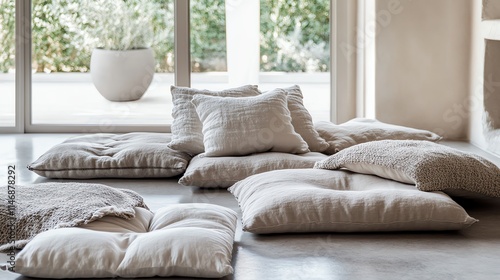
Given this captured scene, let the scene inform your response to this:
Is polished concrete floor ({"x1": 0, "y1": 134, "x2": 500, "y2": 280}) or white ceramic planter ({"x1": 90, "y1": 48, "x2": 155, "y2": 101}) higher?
white ceramic planter ({"x1": 90, "y1": 48, "x2": 155, "y2": 101})

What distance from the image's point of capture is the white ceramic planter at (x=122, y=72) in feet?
18.7

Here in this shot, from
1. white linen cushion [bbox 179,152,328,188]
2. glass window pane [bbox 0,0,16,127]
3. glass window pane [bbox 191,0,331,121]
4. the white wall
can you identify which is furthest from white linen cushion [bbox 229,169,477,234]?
glass window pane [bbox 0,0,16,127]

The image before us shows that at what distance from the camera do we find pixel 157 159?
3.93 metres

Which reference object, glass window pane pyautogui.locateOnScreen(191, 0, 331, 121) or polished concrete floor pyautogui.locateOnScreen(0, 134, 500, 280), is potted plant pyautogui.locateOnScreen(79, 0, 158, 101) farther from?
polished concrete floor pyautogui.locateOnScreen(0, 134, 500, 280)

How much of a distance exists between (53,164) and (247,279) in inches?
69.8

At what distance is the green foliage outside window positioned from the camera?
5691mm

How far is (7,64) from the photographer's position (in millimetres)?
5711

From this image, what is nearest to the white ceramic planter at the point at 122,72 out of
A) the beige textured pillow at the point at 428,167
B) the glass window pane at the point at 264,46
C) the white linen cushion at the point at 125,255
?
the glass window pane at the point at 264,46

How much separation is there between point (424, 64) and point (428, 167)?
2.37 metres

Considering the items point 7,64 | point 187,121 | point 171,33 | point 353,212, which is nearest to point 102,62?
point 171,33

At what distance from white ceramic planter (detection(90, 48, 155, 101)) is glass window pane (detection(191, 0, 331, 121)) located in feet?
0.99

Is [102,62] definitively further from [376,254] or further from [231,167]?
[376,254]

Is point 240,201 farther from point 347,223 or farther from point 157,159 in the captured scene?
point 157,159

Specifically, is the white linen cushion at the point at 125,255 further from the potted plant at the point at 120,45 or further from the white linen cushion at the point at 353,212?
the potted plant at the point at 120,45
